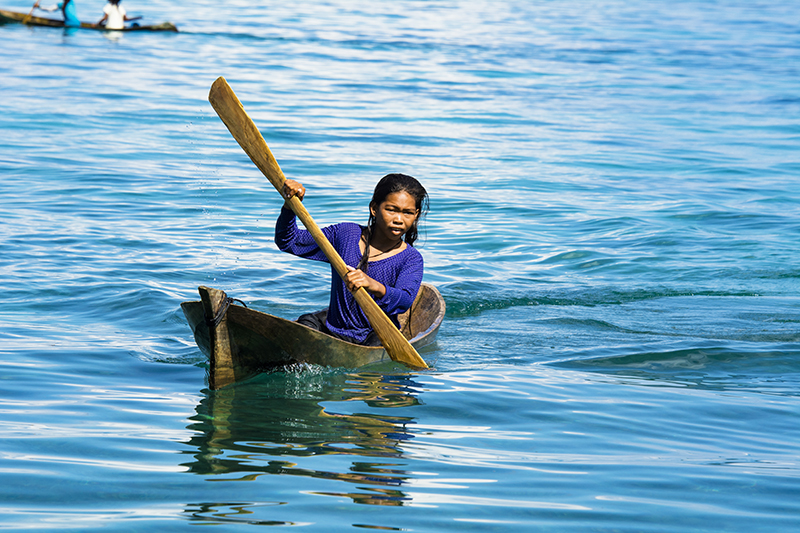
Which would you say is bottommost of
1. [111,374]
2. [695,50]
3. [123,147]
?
[111,374]

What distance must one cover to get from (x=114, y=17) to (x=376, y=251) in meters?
27.0

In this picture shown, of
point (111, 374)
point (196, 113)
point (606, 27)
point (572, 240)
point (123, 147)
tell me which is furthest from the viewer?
point (606, 27)

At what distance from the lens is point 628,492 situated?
368 cm

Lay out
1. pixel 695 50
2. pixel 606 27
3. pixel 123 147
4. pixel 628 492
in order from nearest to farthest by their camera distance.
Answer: pixel 628 492 < pixel 123 147 < pixel 695 50 < pixel 606 27

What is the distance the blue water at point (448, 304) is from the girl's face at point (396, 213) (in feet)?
2.87

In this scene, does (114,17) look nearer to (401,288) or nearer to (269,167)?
(269,167)

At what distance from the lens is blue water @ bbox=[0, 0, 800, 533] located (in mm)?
3637

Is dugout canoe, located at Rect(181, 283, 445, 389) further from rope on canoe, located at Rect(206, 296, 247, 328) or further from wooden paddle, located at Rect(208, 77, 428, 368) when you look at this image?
wooden paddle, located at Rect(208, 77, 428, 368)

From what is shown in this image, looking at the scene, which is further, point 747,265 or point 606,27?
point 606,27

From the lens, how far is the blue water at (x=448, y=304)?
3.64m

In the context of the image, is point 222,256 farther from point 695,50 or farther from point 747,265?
point 695,50

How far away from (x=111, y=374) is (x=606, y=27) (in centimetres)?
3561

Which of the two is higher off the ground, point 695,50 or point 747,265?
point 695,50

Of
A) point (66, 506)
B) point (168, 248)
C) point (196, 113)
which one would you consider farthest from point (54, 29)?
point (66, 506)
